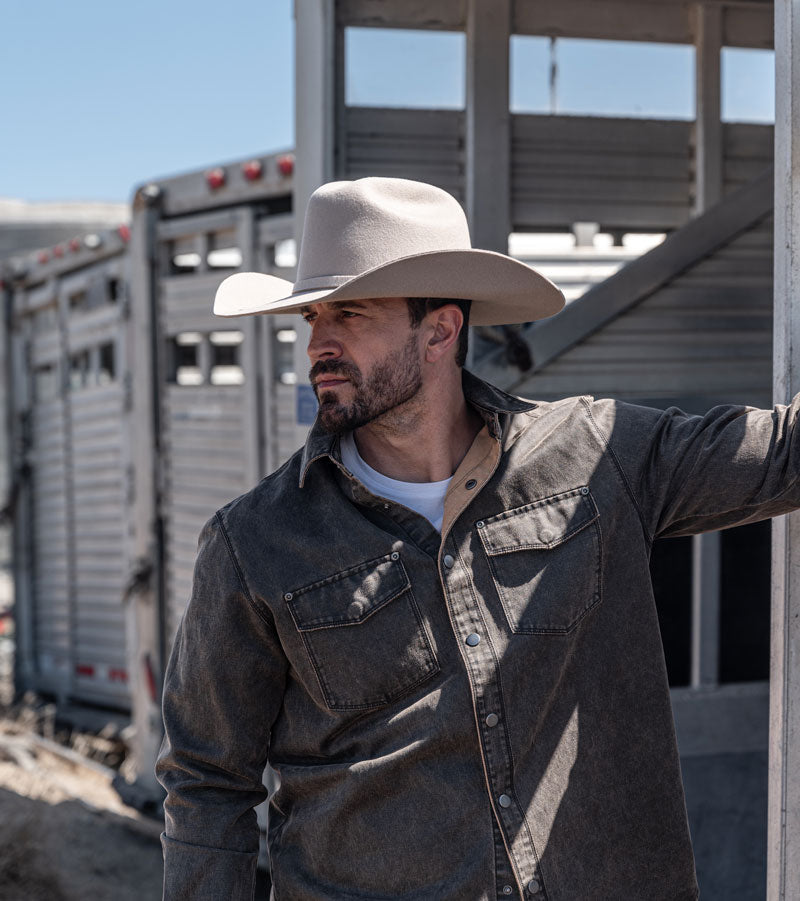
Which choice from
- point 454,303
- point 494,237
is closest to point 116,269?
point 494,237

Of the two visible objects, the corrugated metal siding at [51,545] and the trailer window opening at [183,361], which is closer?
the trailer window opening at [183,361]

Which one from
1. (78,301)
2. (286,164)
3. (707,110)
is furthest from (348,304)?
(78,301)

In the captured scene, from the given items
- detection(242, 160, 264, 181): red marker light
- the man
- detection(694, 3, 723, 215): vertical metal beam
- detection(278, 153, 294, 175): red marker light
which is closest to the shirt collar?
the man

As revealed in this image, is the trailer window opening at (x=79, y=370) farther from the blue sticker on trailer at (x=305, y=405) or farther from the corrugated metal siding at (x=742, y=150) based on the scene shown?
the corrugated metal siding at (x=742, y=150)

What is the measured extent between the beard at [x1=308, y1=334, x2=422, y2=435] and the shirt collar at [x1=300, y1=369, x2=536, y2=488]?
1.0 inches

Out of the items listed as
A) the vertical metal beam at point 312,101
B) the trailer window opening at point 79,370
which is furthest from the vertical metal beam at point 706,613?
the trailer window opening at point 79,370

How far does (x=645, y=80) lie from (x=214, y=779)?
352 centimetres

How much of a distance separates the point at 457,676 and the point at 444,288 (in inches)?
27.7

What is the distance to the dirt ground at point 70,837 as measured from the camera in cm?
475

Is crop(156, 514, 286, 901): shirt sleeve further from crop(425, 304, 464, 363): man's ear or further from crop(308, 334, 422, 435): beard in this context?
crop(425, 304, 464, 363): man's ear

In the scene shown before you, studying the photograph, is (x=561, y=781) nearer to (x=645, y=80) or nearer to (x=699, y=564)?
(x=699, y=564)

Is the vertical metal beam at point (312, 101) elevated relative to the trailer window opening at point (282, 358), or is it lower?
elevated

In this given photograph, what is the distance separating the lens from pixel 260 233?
532 cm

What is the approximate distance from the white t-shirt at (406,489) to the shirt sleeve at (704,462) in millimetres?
333
